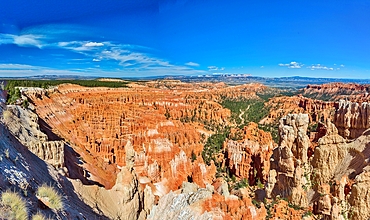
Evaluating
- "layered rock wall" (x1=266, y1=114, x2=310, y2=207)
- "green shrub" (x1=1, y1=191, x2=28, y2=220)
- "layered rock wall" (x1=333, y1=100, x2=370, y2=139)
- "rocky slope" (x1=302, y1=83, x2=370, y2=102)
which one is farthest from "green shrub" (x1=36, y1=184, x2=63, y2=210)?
"rocky slope" (x1=302, y1=83, x2=370, y2=102)

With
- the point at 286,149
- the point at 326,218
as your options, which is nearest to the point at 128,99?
the point at 286,149

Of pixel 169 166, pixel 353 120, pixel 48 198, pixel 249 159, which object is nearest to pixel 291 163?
pixel 249 159

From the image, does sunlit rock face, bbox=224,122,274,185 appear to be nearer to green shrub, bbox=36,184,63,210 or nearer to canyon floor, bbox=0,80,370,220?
canyon floor, bbox=0,80,370,220

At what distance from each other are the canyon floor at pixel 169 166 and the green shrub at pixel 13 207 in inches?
2.5

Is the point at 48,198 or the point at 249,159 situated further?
the point at 249,159

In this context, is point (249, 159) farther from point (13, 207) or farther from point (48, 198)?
point (13, 207)

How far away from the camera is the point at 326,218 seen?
13773mm

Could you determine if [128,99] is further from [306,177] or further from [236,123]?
[306,177]

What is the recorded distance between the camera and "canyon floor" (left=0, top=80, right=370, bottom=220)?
812 cm

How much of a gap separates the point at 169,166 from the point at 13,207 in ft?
68.2

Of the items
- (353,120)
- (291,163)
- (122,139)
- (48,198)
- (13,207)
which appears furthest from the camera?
(122,139)

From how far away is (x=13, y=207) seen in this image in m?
3.71

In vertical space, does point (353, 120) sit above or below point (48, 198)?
below

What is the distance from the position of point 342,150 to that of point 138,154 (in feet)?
54.2
